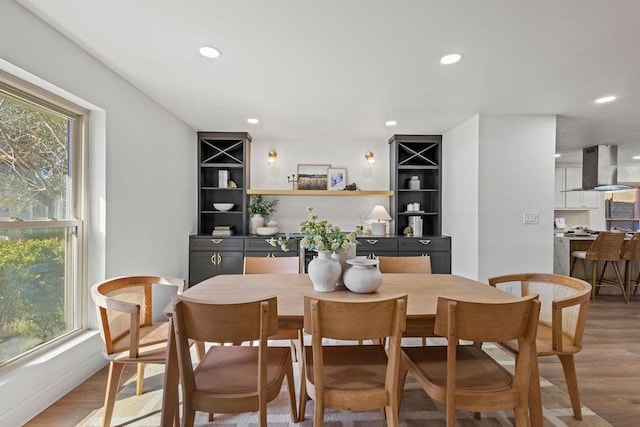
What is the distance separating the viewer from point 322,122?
3832mm

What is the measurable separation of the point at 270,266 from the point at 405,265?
3.64 ft

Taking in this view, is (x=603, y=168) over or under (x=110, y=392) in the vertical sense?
over

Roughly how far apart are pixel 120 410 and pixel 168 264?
1.84m

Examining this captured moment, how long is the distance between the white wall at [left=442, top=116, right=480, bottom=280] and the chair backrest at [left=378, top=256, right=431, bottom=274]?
4.33 feet

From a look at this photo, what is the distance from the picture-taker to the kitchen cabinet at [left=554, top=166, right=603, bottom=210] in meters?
6.68

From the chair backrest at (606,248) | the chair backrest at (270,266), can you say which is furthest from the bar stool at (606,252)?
the chair backrest at (270,266)

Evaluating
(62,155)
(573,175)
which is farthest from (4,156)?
(573,175)

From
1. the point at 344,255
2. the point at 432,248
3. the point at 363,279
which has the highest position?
the point at 344,255

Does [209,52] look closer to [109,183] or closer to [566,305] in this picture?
[109,183]

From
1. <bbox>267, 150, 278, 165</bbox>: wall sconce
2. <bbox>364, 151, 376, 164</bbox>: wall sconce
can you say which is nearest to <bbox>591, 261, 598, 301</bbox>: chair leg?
<bbox>364, 151, 376, 164</bbox>: wall sconce

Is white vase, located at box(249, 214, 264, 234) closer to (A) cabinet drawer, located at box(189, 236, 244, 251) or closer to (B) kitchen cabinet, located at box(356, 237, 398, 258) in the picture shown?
(A) cabinet drawer, located at box(189, 236, 244, 251)

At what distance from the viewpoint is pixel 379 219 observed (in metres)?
4.42

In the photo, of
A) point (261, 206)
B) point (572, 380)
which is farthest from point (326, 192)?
point (572, 380)

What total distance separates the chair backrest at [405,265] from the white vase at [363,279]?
2.60 feet
